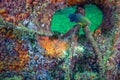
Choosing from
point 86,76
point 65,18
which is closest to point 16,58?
point 86,76

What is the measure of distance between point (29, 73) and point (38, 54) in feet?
1.02

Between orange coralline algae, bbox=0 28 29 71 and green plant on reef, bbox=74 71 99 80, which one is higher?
orange coralline algae, bbox=0 28 29 71

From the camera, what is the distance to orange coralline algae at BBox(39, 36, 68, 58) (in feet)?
9.99

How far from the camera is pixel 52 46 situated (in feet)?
10.1

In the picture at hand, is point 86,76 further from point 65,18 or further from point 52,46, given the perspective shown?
point 65,18

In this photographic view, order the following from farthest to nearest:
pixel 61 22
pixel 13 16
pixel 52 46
A: pixel 61 22 < pixel 52 46 < pixel 13 16

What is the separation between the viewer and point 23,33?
2.92 m

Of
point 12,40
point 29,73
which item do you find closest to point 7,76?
point 29,73

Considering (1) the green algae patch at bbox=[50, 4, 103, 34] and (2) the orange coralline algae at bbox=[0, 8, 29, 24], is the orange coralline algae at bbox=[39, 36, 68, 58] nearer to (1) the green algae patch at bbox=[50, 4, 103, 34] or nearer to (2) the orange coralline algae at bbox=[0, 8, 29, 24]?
(2) the orange coralline algae at bbox=[0, 8, 29, 24]

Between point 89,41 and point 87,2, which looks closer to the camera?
point 89,41

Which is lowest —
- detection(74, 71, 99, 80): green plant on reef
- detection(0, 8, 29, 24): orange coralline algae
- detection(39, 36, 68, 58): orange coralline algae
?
detection(74, 71, 99, 80): green plant on reef

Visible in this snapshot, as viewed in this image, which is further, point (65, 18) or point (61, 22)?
point (65, 18)

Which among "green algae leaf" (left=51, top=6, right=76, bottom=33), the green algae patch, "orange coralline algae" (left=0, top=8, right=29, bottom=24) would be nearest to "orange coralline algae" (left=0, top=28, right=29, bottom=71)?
"orange coralline algae" (left=0, top=8, right=29, bottom=24)

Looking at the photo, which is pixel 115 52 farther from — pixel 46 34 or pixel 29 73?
pixel 29 73
